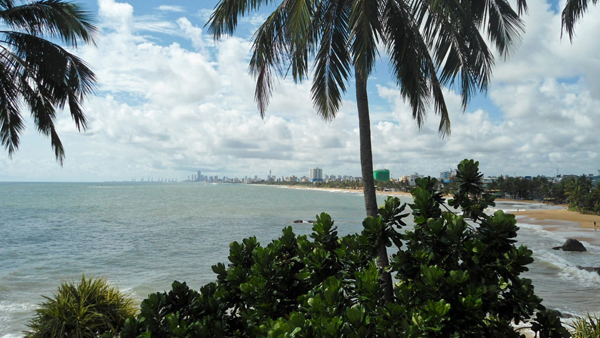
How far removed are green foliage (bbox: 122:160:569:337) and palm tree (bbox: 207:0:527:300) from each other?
1330 millimetres

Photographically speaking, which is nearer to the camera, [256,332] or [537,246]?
[256,332]

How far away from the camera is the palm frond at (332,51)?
536cm

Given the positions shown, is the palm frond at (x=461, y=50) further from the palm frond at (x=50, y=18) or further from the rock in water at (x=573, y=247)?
the rock in water at (x=573, y=247)

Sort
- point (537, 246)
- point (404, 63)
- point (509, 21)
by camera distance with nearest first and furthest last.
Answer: point (404, 63) → point (509, 21) → point (537, 246)

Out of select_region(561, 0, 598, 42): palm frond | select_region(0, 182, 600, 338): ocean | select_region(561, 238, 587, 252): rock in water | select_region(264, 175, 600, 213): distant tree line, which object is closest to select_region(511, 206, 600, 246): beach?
select_region(0, 182, 600, 338): ocean

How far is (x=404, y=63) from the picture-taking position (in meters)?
4.95

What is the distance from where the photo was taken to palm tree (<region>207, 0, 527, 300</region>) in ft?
14.8

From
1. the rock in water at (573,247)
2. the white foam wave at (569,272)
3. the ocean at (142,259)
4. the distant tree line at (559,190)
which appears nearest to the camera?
the ocean at (142,259)

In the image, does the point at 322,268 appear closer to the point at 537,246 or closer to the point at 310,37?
the point at 310,37

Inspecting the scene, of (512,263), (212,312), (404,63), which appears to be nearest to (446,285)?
(512,263)

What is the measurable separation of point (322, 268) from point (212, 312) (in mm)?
1042

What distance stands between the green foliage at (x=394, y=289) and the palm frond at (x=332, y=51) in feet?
8.66

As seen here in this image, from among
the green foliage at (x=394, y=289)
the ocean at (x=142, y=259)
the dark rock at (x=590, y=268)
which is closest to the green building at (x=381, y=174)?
the green foliage at (x=394, y=289)

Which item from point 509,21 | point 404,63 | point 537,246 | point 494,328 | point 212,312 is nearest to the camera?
point 494,328
